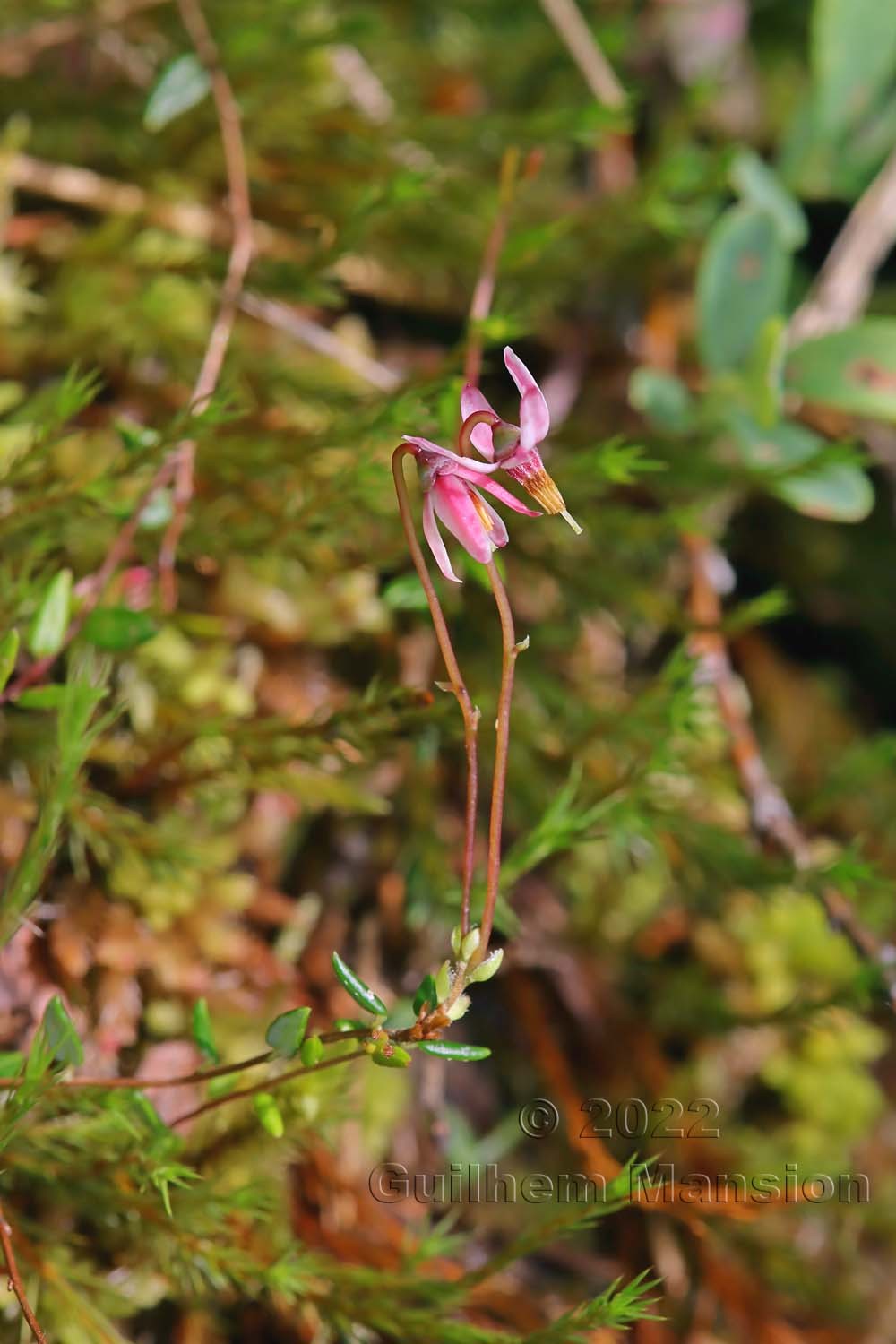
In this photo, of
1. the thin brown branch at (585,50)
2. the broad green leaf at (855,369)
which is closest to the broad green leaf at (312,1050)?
the broad green leaf at (855,369)

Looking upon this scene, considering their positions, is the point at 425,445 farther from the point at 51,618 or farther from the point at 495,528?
the point at 51,618

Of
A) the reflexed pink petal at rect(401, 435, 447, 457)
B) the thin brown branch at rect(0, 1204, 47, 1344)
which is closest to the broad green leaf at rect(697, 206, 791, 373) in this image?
the reflexed pink petal at rect(401, 435, 447, 457)

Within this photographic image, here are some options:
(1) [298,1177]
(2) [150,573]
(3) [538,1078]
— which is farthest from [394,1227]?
(2) [150,573]

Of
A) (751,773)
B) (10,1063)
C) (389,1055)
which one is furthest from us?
(751,773)

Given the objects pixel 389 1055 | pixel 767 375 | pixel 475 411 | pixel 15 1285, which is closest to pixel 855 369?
pixel 767 375

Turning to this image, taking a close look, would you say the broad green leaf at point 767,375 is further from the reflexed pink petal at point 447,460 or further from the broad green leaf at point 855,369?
A: the reflexed pink petal at point 447,460

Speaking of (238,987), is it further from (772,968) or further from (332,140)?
(332,140)
